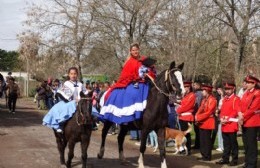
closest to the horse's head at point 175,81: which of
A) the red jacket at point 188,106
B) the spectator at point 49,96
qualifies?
the red jacket at point 188,106

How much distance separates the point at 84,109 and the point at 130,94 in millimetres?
1635

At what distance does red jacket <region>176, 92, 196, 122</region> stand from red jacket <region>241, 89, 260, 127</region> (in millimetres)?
3027

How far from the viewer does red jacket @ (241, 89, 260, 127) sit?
1010 centimetres

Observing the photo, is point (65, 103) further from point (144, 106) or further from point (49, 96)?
point (49, 96)

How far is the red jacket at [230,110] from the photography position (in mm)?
11242

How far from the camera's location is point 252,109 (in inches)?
398

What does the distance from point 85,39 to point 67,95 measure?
47.2ft

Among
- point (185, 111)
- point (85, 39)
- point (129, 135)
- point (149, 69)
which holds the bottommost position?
point (129, 135)

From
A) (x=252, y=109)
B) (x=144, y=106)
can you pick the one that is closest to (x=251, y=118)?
(x=252, y=109)

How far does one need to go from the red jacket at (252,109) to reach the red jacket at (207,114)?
1.96 meters

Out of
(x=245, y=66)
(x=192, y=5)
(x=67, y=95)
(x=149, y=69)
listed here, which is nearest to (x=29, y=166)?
(x=67, y=95)

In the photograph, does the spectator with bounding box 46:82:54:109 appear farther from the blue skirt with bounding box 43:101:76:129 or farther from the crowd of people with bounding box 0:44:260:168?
the blue skirt with bounding box 43:101:76:129

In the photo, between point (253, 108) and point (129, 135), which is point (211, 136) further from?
point (129, 135)

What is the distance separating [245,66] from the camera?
2108cm
